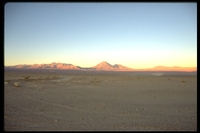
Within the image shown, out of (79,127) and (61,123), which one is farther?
(61,123)

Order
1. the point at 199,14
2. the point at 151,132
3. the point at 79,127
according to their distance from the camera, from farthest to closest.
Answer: the point at 79,127 < the point at 151,132 < the point at 199,14

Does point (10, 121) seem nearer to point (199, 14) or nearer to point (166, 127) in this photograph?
point (166, 127)

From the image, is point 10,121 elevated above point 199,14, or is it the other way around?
point 199,14

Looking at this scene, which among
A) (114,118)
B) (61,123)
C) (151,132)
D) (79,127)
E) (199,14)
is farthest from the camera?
(114,118)

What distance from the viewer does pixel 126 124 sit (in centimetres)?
718

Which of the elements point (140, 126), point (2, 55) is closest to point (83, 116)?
point (140, 126)

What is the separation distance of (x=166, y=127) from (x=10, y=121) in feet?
21.3

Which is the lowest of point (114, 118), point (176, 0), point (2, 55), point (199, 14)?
point (114, 118)

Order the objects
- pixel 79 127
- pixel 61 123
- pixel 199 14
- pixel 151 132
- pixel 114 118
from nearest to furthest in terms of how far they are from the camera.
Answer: pixel 199 14, pixel 151 132, pixel 79 127, pixel 61 123, pixel 114 118

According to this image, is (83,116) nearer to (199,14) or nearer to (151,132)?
(151,132)

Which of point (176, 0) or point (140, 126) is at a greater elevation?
point (176, 0)

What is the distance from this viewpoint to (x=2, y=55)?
4.08 metres

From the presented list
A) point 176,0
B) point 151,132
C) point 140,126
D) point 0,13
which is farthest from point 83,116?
point 176,0

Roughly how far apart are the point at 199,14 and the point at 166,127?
463 centimetres
